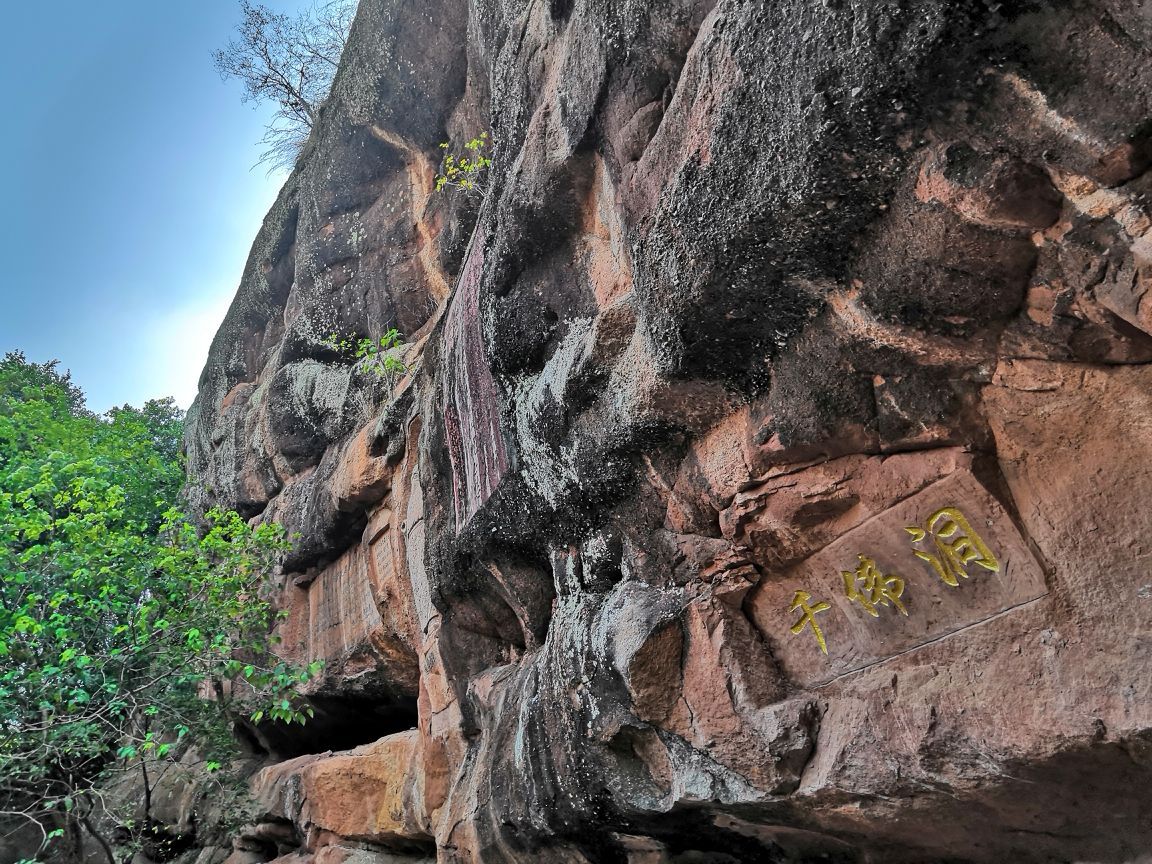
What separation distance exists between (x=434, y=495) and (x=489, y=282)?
7.34 ft

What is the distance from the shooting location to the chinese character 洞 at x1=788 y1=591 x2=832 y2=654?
3.30 meters

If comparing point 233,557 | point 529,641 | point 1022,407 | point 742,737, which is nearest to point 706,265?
point 1022,407

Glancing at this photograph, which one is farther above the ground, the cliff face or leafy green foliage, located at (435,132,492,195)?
leafy green foliage, located at (435,132,492,195)

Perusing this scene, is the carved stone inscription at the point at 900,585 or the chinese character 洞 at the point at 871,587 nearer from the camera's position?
the carved stone inscription at the point at 900,585

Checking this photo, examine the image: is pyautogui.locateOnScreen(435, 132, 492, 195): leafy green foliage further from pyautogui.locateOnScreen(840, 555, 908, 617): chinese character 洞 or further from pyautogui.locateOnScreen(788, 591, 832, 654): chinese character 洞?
pyautogui.locateOnScreen(840, 555, 908, 617): chinese character 洞

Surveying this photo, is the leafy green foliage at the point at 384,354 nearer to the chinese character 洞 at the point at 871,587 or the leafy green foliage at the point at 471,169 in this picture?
the leafy green foliage at the point at 471,169

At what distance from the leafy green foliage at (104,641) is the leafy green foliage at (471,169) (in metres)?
4.29

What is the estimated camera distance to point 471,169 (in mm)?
7027

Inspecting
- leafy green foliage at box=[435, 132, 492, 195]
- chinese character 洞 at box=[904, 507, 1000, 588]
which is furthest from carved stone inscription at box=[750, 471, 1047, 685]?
leafy green foliage at box=[435, 132, 492, 195]

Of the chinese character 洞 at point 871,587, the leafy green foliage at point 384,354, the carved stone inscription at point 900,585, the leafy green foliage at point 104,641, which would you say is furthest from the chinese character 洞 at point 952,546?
the leafy green foliage at point 384,354

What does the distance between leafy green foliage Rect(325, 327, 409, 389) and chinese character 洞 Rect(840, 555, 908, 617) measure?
18.6 ft

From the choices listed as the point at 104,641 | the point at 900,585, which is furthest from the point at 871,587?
the point at 104,641

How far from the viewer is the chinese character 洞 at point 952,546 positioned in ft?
9.02

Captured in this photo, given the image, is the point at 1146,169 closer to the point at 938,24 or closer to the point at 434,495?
the point at 938,24
